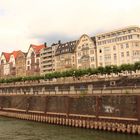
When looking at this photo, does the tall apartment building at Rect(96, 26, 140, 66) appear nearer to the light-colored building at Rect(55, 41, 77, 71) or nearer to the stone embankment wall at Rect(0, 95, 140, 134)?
the light-colored building at Rect(55, 41, 77, 71)

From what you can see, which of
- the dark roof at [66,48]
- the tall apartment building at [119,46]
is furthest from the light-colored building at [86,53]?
the dark roof at [66,48]

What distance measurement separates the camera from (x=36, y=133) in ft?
206

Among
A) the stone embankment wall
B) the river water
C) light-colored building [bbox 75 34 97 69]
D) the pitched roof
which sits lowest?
the river water

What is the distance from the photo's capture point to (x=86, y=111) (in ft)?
226

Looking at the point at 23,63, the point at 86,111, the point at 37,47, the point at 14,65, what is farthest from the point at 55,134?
the point at 14,65

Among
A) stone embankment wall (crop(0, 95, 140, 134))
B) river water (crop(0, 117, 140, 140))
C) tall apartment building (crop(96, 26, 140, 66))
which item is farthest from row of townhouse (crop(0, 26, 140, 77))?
river water (crop(0, 117, 140, 140))

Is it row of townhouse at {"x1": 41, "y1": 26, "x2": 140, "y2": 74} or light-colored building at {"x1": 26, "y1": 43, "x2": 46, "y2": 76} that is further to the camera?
light-colored building at {"x1": 26, "y1": 43, "x2": 46, "y2": 76}

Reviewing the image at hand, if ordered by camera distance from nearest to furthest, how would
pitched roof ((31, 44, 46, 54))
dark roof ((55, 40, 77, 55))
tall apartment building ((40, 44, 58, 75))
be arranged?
1. dark roof ((55, 40, 77, 55))
2. tall apartment building ((40, 44, 58, 75))
3. pitched roof ((31, 44, 46, 54))

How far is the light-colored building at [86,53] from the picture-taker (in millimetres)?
136375

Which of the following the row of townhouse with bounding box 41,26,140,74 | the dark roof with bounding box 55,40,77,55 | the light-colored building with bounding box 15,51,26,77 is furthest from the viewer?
the light-colored building with bounding box 15,51,26,77

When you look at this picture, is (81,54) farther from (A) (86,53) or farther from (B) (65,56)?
(B) (65,56)

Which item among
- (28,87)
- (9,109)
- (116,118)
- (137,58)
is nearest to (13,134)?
(116,118)

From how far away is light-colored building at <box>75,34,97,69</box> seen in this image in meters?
136

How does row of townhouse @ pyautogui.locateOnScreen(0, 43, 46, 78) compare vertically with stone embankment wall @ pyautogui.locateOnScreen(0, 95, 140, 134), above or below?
A: above
